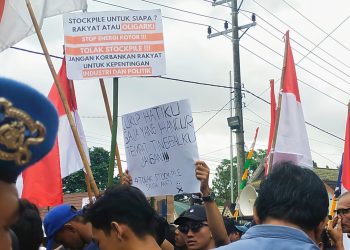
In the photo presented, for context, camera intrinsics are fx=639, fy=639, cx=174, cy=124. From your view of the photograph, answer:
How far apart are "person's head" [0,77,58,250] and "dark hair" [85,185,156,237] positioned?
145 centimetres

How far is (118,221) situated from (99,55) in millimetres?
3112

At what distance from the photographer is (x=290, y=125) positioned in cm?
670

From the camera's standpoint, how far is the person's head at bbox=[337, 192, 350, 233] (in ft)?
15.0

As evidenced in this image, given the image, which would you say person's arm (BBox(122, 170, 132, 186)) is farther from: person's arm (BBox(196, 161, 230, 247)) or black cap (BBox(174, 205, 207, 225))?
person's arm (BBox(196, 161, 230, 247))

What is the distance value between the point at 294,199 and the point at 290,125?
4.37m

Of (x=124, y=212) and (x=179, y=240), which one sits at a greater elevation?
(x=124, y=212)

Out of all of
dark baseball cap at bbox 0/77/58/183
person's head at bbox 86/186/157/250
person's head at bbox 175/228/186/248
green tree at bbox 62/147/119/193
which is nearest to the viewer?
dark baseball cap at bbox 0/77/58/183

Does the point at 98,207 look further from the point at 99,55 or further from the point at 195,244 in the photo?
the point at 99,55

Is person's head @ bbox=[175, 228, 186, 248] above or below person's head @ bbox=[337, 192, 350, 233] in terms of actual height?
below

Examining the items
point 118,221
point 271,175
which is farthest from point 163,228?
point 271,175

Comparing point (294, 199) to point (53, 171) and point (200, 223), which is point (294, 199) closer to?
point (200, 223)

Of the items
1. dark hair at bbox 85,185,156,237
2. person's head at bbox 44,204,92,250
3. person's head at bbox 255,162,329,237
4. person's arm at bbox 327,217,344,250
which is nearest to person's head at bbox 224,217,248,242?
person's arm at bbox 327,217,344,250

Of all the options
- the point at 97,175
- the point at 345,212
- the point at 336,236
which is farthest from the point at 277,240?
the point at 97,175

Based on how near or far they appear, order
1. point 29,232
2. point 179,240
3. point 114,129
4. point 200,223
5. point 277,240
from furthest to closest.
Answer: point 114,129 < point 179,240 < point 200,223 < point 29,232 < point 277,240
